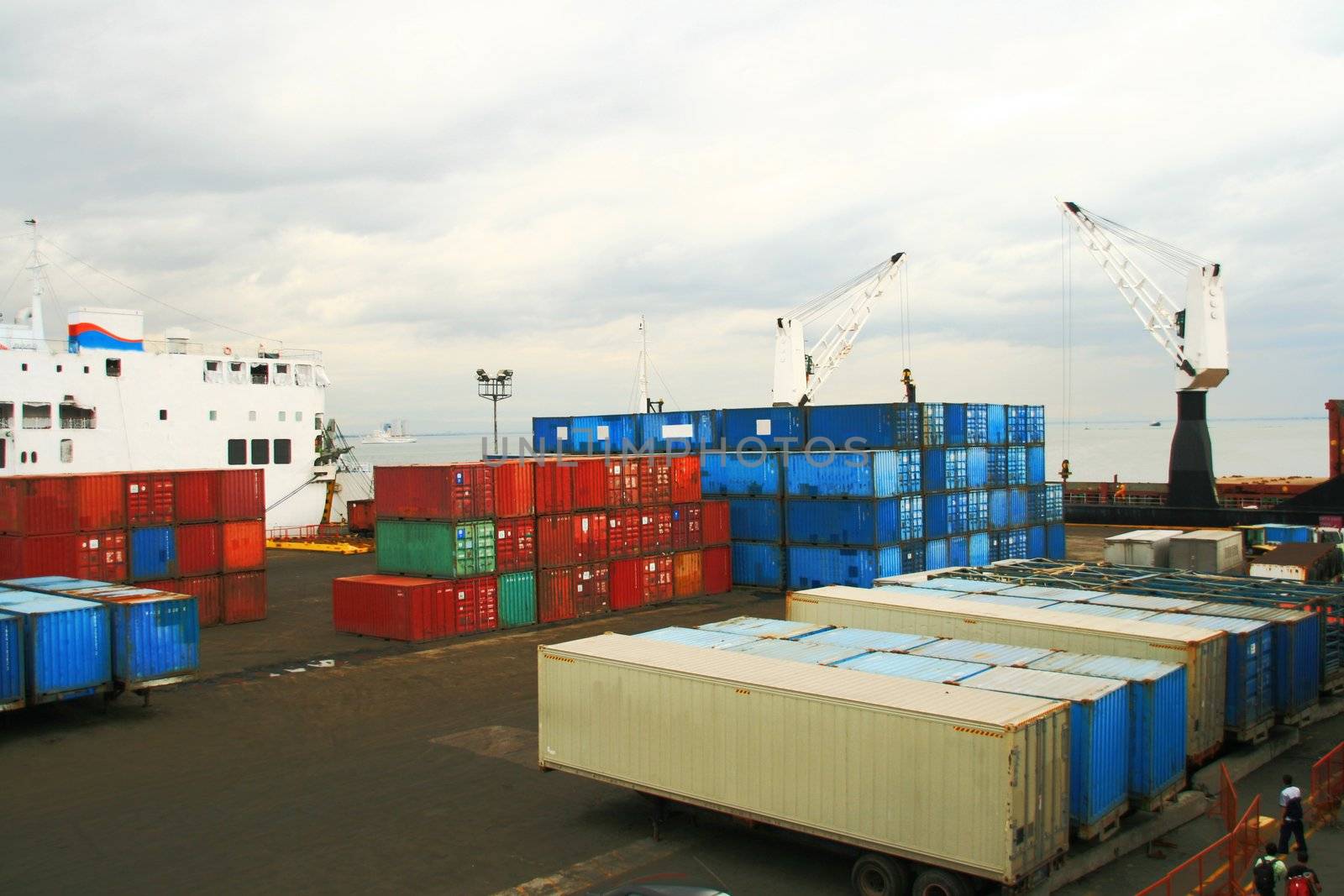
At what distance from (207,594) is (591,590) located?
504 inches

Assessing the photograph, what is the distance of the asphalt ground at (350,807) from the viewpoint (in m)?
13.4

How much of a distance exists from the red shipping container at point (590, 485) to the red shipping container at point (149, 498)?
13210 mm

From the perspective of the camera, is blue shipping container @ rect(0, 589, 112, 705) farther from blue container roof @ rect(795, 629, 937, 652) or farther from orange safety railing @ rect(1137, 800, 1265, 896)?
orange safety railing @ rect(1137, 800, 1265, 896)

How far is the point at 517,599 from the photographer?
31875 mm

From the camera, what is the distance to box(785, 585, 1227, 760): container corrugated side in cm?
1596

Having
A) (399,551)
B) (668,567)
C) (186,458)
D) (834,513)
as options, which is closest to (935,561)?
(834,513)

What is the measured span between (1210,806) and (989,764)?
685cm

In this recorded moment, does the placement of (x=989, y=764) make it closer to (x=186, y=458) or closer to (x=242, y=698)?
(x=242, y=698)

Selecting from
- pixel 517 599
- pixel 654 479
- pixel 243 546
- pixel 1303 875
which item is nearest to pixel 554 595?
pixel 517 599

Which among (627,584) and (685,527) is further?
(685,527)

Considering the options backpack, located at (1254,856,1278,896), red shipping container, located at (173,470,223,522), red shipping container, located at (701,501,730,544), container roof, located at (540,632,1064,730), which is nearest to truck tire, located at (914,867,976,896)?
container roof, located at (540,632,1064,730)

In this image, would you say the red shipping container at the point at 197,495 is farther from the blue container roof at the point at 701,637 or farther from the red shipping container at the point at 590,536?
the blue container roof at the point at 701,637

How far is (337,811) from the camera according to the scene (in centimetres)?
1571

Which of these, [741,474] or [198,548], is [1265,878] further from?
[198,548]
